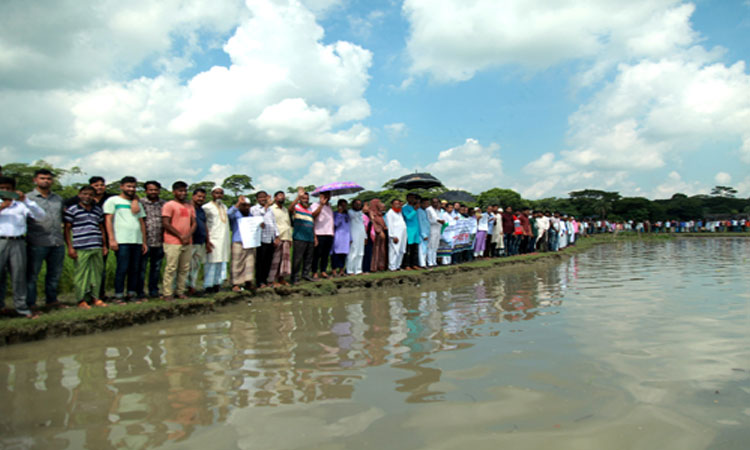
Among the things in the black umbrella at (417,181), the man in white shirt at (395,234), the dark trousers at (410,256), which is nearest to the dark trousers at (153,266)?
the man in white shirt at (395,234)

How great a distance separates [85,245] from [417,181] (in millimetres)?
9374

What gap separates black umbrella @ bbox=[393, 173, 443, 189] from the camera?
13555 millimetres

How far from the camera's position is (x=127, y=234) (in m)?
6.06

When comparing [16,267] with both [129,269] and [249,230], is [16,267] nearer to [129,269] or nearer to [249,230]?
[129,269]

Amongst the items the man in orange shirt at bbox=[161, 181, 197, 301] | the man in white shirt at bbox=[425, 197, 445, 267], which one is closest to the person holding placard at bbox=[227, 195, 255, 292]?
the man in orange shirt at bbox=[161, 181, 197, 301]

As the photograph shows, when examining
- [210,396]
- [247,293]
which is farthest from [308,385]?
[247,293]

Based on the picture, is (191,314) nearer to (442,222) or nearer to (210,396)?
(210,396)

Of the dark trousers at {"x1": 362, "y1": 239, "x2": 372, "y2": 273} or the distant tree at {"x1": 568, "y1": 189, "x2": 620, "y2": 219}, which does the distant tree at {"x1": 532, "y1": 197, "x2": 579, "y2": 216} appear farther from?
the dark trousers at {"x1": 362, "y1": 239, "x2": 372, "y2": 273}

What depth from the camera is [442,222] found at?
11320mm

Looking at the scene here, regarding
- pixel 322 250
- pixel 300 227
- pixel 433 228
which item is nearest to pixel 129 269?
pixel 300 227

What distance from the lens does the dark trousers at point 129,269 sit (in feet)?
20.0

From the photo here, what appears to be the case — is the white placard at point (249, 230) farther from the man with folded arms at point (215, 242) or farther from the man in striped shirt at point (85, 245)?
the man in striped shirt at point (85, 245)

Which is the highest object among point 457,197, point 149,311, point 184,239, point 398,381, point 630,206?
point 630,206

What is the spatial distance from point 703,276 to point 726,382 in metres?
7.04
